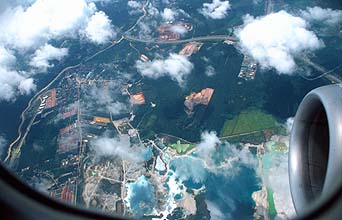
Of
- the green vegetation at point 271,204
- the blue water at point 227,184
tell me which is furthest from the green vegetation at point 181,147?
the green vegetation at point 271,204

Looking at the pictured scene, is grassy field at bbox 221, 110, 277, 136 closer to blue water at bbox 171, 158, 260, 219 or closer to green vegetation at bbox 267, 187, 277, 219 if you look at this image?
blue water at bbox 171, 158, 260, 219

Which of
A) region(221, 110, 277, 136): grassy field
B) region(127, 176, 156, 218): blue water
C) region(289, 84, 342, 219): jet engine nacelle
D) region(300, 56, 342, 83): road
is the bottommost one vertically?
region(127, 176, 156, 218): blue water

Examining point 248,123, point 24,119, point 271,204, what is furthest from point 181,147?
point 24,119

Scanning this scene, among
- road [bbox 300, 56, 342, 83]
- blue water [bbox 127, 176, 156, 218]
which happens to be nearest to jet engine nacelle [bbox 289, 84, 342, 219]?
blue water [bbox 127, 176, 156, 218]

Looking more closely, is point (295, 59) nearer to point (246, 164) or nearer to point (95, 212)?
point (246, 164)

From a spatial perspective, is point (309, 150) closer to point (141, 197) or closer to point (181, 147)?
point (141, 197)

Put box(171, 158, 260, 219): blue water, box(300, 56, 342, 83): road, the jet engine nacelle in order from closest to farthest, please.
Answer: the jet engine nacelle < box(171, 158, 260, 219): blue water < box(300, 56, 342, 83): road
